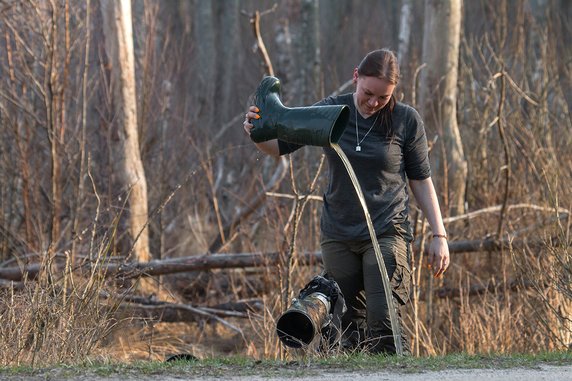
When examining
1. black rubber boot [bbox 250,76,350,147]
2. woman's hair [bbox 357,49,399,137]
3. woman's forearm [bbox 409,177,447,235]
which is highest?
woman's hair [bbox 357,49,399,137]

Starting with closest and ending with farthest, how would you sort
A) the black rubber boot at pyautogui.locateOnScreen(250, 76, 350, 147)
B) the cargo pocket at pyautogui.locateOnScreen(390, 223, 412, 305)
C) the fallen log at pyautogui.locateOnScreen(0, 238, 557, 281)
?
the black rubber boot at pyautogui.locateOnScreen(250, 76, 350, 147)
the cargo pocket at pyautogui.locateOnScreen(390, 223, 412, 305)
the fallen log at pyautogui.locateOnScreen(0, 238, 557, 281)

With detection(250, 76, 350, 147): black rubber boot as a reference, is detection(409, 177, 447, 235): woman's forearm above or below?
below

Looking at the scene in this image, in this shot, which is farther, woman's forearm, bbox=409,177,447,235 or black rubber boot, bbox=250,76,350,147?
woman's forearm, bbox=409,177,447,235

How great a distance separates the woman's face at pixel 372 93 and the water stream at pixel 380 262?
286mm

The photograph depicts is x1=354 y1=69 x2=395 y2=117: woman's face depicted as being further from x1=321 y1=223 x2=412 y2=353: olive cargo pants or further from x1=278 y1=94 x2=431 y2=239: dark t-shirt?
x1=321 y1=223 x2=412 y2=353: olive cargo pants

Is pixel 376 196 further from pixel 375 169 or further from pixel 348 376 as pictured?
pixel 348 376

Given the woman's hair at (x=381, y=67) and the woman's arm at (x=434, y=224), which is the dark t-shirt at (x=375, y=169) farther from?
the woman's hair at (x=381, y=67)

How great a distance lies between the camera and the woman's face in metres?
5.44

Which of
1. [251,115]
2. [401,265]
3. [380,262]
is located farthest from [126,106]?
[380,262]

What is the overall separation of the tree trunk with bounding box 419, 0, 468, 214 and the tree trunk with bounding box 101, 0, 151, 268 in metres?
3.30

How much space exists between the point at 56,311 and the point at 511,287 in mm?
4438

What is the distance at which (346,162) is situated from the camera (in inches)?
213

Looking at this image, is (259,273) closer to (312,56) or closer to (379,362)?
(379,362)

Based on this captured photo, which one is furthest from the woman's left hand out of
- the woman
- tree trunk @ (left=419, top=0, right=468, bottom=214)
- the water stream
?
tree trunk @ (left=419, top=0, right=468, bottom=214)
